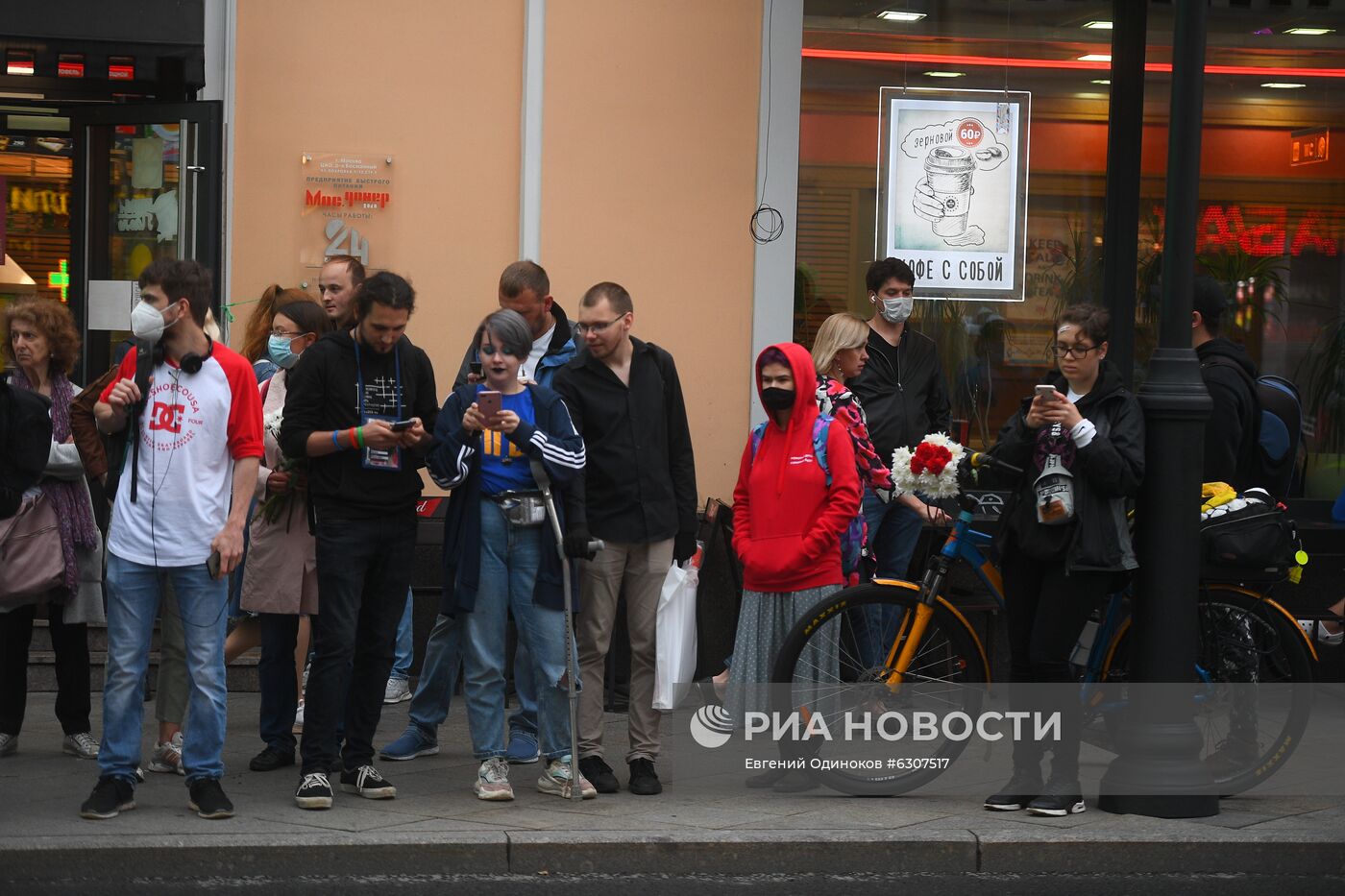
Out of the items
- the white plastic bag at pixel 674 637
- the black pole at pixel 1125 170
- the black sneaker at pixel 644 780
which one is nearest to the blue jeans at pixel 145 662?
the black sneaker at pixel 644 780

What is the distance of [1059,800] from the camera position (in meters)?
6.24

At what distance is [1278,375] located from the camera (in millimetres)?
10156

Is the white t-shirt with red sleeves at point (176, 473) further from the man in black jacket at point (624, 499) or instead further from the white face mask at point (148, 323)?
the man in black jacket at point (624, 499)

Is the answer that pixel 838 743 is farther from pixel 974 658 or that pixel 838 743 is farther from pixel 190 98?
pixel 190 98

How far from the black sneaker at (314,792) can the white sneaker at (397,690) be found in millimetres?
2169

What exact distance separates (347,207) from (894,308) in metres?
3.25

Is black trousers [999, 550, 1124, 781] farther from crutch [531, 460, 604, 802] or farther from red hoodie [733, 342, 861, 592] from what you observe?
crutch [531, 460, 604, 802]

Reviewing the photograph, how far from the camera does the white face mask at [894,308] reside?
8.09 m

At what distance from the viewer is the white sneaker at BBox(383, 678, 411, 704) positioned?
27.5 feet

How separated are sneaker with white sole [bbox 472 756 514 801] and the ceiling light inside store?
5531mm

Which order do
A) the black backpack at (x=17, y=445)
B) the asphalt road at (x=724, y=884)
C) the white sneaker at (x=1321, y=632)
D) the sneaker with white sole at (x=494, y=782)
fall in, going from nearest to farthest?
the asphalt road at (x=724, y=884)
the black backpack at (x=17, y=445)
the sneaker with white sole at (x=494, y=782)
the white sneaker at (x=1321, y=632)

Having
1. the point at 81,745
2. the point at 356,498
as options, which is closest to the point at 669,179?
the point at 356,498

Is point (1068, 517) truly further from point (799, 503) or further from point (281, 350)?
point (281, 350)

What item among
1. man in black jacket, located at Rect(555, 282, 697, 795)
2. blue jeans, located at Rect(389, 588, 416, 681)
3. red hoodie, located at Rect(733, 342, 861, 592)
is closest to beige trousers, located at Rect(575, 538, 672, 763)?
man in black jacket, located at Rect(555, 282, 697, 795)
